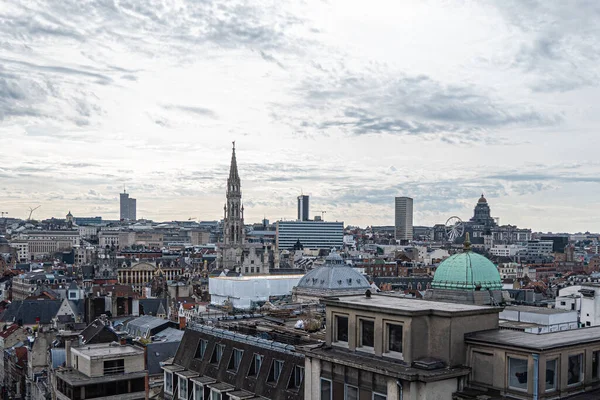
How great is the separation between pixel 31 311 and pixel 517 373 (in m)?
96.6

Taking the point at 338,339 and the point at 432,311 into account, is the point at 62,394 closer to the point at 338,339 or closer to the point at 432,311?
the point at 338,339

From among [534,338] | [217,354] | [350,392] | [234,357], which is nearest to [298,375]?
[234,357]

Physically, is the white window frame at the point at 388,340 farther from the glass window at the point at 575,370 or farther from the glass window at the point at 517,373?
A: the glass window at the point at 575,370

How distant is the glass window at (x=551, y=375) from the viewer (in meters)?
23.3

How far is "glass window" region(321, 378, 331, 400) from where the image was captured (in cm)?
2756

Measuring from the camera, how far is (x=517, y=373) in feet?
77.2

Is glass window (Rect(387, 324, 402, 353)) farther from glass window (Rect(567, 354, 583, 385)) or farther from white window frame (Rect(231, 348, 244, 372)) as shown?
white window frame (Rect(231, 348, 244, 372))

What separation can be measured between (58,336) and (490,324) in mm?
54972

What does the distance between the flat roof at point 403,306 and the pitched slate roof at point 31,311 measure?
8680 centimetres

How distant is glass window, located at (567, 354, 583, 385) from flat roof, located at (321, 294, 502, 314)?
3.40 metres

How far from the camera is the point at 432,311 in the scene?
2461cm

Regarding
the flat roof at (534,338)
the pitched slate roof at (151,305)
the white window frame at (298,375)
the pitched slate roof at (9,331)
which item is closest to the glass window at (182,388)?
the white window frame at (298,375)

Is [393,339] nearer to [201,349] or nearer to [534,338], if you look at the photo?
[534,338]

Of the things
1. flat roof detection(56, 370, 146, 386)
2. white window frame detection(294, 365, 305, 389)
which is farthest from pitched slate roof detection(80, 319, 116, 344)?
white window frame detection(294, 365, 305, 389)
